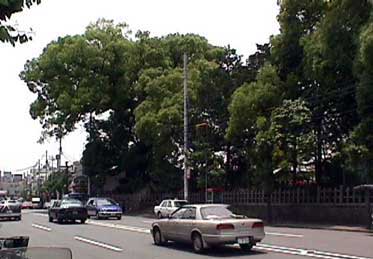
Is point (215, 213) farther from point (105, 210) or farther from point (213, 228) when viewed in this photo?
point (105, 210)

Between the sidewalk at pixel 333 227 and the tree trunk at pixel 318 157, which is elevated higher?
the tree trunk at pixel 318 157

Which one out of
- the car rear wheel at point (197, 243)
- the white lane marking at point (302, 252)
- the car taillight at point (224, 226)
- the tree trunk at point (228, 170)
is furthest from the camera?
the tree trunk at point (228, 170)

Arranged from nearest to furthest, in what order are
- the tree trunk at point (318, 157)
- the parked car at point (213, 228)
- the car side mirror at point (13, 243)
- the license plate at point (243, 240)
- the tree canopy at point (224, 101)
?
the car side mirror at point (13, 243) < the parked car at point (213, 228) < the license plate at point (243, 240) < the tree canopy at point (224, 101) < the tree trunk at point (318, 157)

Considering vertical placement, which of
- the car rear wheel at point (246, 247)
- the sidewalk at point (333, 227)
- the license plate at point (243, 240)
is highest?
the license plate at point (243, 240)

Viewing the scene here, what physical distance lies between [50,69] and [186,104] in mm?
19336

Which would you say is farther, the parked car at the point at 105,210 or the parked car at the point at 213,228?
the parked car at the point at 105,210

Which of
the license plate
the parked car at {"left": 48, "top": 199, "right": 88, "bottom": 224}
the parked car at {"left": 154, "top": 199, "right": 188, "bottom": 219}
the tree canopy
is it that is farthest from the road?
the parked car at {"left": 154, "top": 199, "right": 188, "bottom": 219}

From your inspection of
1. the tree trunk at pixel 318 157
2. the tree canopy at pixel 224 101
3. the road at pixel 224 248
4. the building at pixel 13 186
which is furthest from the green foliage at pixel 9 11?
the building at pixel 13 186

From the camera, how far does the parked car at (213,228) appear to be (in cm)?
1797

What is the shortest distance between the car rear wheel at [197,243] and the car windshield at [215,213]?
0.59 m

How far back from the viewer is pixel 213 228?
17969 millimetres

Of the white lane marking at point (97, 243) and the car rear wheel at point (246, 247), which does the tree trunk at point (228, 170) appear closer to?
the white lane marking at point (97, 243)

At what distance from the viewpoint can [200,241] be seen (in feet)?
60.8

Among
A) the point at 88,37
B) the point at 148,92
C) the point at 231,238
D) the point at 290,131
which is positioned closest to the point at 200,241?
the point at 231,238
